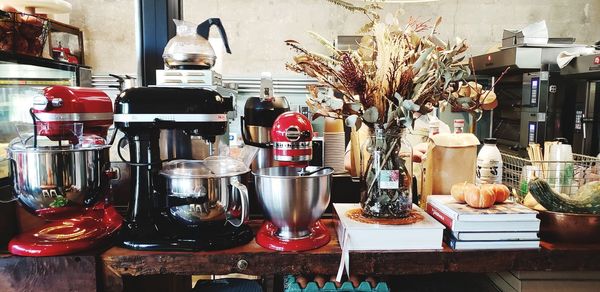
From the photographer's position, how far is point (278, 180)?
3.76ft

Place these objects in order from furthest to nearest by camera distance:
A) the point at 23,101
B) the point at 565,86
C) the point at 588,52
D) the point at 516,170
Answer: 1. the point at 565,86
2. the point at 588,52
3. the point at 23,101
4. the point at 516,170

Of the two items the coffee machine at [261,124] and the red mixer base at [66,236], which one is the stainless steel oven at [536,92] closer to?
the coffee machine at [261,124]

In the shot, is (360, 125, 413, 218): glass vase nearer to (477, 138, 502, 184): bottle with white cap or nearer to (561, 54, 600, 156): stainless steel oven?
(477, 138, 502, 184): bottle with white cap

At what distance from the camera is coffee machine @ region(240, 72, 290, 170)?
1.52 meters

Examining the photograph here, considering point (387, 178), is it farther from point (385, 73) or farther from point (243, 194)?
point (243, 194)

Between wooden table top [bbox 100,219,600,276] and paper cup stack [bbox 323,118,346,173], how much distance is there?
0.50 metres

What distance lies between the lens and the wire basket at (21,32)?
6.46 feet

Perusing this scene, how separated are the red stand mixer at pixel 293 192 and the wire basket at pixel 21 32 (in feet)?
5.11

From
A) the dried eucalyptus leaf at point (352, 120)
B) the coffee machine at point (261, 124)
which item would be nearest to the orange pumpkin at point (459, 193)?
the dried eucalyptus leaf at point (352, 120)

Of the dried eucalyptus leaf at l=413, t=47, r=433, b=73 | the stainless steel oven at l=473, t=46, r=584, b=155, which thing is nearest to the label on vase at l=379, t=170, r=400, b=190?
the dried eucalyptus leaf at l=413, t=47, r=433, b=73

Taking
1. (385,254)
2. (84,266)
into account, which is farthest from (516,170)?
(84,266)

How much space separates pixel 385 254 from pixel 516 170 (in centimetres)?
73

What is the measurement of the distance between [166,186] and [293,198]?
1.26 ft

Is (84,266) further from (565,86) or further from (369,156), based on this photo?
(565,86)
